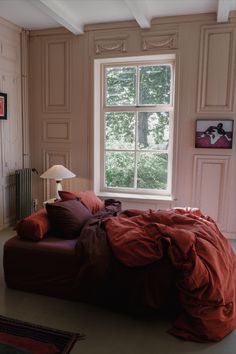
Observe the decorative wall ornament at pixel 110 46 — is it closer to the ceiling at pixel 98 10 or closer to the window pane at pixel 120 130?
the ceiling at pixel 98 10

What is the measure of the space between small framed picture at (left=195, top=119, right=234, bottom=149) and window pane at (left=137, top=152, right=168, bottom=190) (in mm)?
608

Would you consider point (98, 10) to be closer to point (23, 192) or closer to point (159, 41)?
point (159, 41)

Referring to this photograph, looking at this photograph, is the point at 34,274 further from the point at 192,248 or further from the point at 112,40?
the point at 112,40

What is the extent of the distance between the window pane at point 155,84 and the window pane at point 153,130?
0.64ft

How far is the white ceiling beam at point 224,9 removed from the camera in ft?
10.5

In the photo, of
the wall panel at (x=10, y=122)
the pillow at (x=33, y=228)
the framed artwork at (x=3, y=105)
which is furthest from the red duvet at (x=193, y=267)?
the framed artwork at (x=3, y=105)

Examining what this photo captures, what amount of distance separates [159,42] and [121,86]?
0.80 m

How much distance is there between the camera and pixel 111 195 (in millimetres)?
4426

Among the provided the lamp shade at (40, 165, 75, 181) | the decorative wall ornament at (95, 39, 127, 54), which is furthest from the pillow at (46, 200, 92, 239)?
the decorative wall ornament at (95, 39, 127, 54)

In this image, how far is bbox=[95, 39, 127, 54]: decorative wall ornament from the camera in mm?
4074

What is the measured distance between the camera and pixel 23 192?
4.39m

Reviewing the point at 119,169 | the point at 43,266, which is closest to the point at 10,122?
the point at 119,169

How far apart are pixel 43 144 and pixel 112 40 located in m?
1.78

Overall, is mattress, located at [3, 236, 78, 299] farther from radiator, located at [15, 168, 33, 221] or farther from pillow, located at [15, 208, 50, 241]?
radiator, located at [15, 168, 33, 221]
